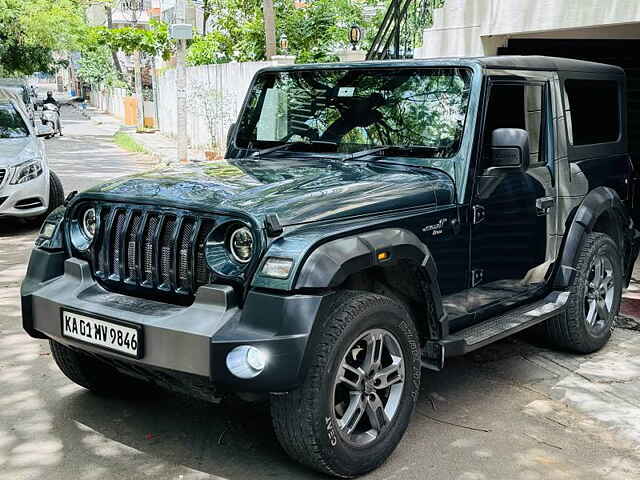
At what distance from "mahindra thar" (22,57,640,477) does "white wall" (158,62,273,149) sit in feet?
35.9

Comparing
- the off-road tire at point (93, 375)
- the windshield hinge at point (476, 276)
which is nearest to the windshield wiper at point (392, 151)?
the windshield hinge at point (476, 276)

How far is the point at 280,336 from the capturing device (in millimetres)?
3256

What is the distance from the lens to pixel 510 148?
14.1 feet

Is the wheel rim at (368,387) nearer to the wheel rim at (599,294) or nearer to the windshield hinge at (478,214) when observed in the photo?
the windshield hinge at (478,214)

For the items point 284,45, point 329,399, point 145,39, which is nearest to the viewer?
point 329,399

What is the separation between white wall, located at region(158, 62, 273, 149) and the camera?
17.0 metres

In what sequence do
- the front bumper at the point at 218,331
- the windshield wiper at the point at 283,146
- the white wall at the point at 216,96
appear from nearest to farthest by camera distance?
the front bumper at the point at 218,331
the windshield wiper at the point at 283,146
the white wall at the point at 216,96

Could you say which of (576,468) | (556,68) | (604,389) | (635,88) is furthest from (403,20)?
(576,468)

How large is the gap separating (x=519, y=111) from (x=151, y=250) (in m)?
2.32

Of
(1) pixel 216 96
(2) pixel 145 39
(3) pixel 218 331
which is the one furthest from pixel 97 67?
(3) pixel 218 331

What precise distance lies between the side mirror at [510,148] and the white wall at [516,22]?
4018 mm

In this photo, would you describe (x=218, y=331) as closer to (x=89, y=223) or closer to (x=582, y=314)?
(x=89, y=223)

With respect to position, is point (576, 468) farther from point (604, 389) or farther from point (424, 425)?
point (604, 389)

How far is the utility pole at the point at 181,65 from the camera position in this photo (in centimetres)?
1549
